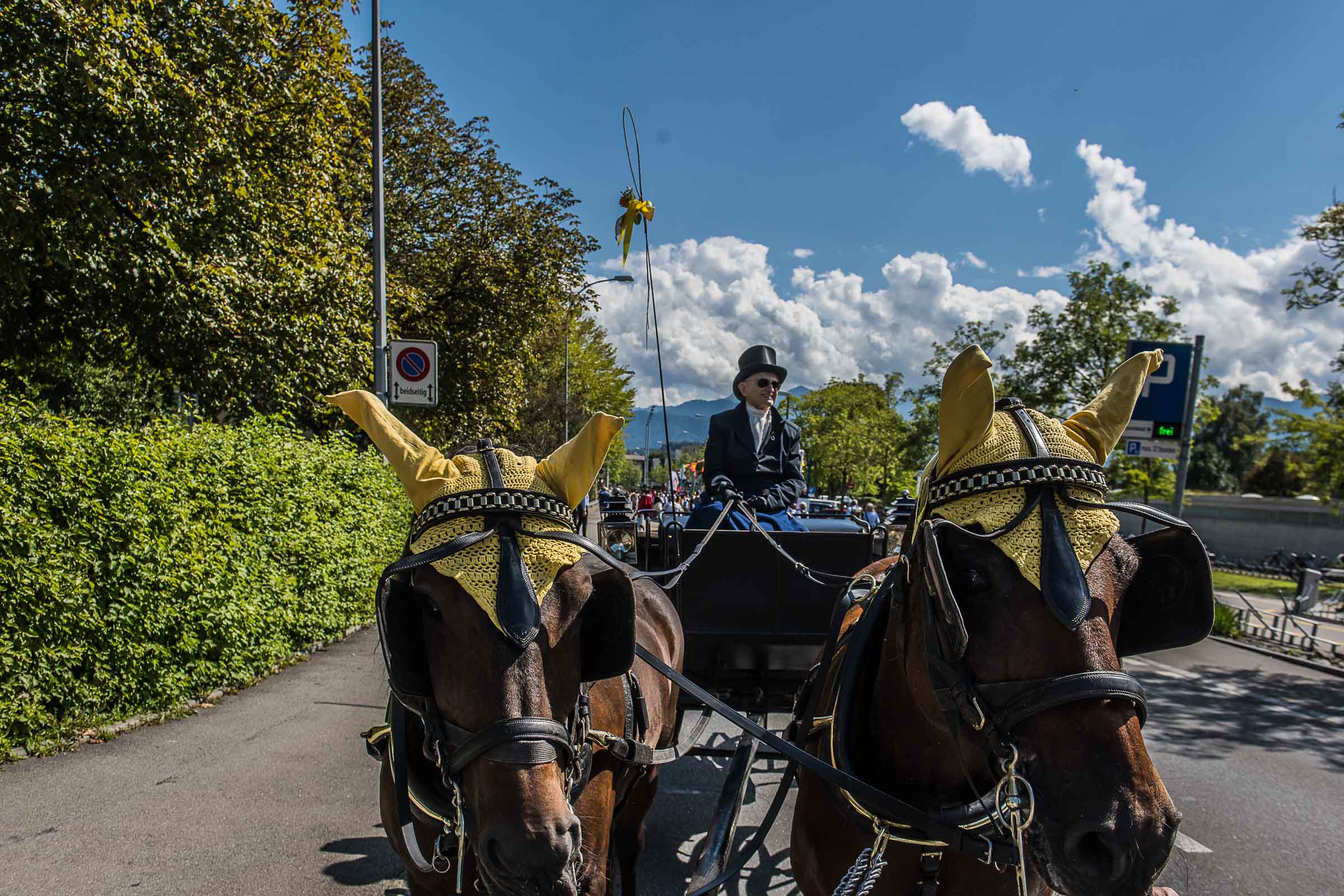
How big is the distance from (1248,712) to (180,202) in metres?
12.6

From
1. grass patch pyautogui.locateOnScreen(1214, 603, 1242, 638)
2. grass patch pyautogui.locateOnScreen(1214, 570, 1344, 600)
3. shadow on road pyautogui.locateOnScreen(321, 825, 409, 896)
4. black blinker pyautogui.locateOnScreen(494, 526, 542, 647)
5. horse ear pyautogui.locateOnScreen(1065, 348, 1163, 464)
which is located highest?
horse ear pyautogui.locateOnScreen(1065, 348, 1163, 464)

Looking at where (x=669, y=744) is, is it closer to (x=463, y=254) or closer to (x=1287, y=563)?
(x=463, y=254)

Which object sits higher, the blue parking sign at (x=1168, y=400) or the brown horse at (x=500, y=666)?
the blue parking sign at (x=1168, y=400)

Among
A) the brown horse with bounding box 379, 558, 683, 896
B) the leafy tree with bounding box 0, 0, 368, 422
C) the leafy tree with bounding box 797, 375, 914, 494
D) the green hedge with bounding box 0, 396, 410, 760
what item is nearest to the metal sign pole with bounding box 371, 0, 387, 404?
the leafy tree with bounding box 0, 0, 368, 422

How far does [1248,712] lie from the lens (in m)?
7.68

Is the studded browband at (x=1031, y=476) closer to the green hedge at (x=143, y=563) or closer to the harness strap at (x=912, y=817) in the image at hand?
the harness strap at (x=912, y=817)

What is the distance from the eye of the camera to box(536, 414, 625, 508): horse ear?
2074 millimetres

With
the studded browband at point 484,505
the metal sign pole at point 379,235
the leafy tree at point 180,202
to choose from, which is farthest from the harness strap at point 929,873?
the metal sign pole at point 379,235

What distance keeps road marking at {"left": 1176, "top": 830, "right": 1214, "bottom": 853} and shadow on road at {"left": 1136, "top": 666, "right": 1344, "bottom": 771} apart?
2086 millimetres

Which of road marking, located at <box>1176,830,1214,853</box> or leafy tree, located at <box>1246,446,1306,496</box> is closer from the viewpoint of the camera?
road marking, located at <box>1176,830,1214,853</box>

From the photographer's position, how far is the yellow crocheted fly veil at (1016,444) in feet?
5.43

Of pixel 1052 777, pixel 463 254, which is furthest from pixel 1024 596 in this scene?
pixel 463 254

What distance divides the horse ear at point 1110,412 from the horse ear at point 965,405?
281mm

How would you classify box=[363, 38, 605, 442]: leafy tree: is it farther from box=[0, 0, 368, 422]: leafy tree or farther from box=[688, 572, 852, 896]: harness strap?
box=[688, 572, 852, 896]: harness strap
